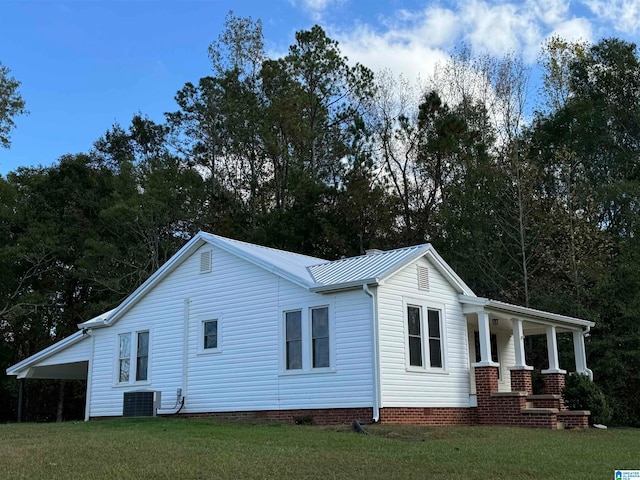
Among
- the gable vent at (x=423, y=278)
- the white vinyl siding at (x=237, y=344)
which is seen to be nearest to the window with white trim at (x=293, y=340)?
the white vinyl siding at (x=237, y=344)

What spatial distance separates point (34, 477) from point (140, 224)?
27.7 m

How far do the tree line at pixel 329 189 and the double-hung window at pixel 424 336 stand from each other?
33.1 ft

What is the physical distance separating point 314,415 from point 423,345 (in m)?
3.12

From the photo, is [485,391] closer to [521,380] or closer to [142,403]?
[521,380]

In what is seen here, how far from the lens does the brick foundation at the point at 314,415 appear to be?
605 inches

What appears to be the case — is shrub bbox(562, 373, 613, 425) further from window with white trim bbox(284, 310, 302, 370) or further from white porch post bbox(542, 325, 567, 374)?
window with white trim bbox(284, 310, 302, 370)

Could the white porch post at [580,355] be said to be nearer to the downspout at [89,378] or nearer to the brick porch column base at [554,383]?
the brick porch column base at [554,383]

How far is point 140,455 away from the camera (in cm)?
993

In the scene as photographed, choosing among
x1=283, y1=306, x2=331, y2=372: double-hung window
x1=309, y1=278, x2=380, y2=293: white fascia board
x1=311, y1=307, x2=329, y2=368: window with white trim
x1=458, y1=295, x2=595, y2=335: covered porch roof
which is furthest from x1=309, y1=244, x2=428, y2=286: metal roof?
x1=458, y1=295, x2=595, y2=335: covered porch roof

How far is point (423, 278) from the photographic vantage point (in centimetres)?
1736

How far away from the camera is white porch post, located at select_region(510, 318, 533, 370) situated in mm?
18250

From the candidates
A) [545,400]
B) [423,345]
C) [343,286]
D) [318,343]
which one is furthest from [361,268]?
[545,400]

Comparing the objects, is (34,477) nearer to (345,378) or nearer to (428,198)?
(345,378)

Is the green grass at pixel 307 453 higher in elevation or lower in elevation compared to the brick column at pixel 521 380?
lower
